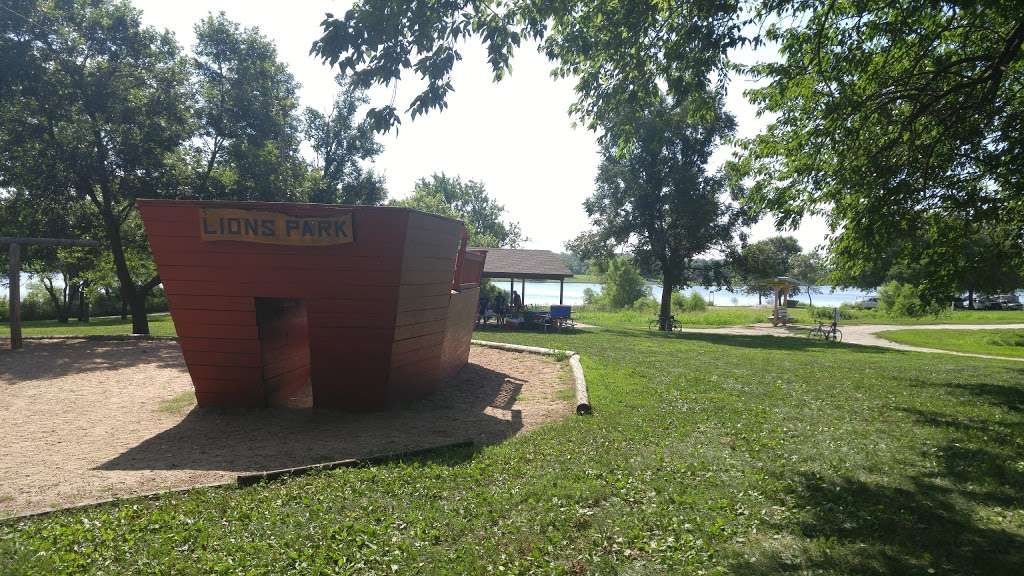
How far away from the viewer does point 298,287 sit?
7.58 meters

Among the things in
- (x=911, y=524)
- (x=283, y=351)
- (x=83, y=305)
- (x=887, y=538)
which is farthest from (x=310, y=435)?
(x=83, y=305)

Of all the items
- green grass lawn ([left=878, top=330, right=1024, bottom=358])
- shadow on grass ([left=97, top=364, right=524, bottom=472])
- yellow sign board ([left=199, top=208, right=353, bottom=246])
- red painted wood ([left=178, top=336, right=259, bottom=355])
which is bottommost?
shadow on grass ([left=97, top=364, right=524, bottom=472])

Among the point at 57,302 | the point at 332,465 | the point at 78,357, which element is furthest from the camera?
the point at 57,302

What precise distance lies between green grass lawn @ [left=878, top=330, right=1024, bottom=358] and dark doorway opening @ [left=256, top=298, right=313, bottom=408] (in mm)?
21701

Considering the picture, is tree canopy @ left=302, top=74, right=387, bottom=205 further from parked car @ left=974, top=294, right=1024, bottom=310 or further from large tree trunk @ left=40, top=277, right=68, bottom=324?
parked car @ left=974, top=294, right=1024, bottom=310

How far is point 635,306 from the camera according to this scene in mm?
45344

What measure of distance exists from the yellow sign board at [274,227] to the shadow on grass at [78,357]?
6388mm

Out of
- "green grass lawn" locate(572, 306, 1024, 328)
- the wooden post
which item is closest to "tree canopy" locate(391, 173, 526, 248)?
"green grass lawn" locate(572, 306, 1024, 328)

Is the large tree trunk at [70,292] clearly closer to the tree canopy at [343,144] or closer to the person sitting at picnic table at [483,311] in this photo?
the tree canopy at [343,144]

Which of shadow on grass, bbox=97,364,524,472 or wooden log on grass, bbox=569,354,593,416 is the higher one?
wooden log on grass, bbox=569,354,593,416

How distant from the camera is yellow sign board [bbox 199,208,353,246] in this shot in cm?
742

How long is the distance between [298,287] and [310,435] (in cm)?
204

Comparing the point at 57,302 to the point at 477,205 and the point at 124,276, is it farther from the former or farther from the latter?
the point at 477,205

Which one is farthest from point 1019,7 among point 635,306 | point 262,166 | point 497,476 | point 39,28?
point 635,306
